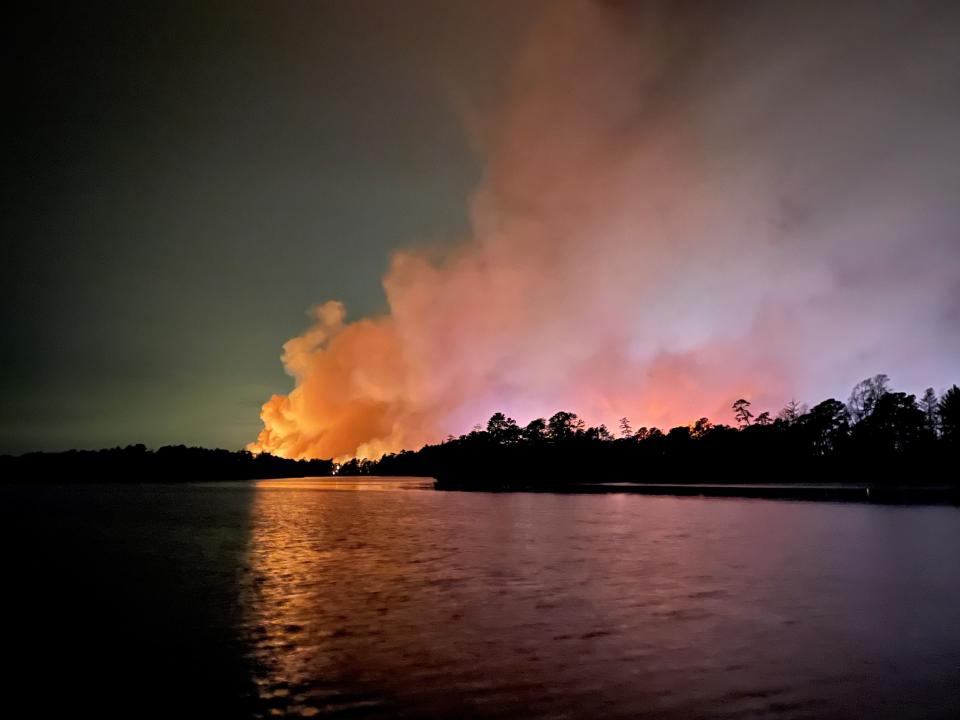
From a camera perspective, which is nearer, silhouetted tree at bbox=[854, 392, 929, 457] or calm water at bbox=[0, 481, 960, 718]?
calm water at bbox=[0, 481, 960, 718]

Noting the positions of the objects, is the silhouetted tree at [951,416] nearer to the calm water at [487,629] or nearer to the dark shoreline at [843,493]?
the dark shoreline at [843,493]

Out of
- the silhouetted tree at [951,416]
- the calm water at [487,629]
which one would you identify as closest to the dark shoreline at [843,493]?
the silhouetted tree at [951,416]

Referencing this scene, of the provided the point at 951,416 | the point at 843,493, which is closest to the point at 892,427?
the point at 951,416

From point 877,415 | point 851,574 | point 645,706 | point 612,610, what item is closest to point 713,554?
point 851,574

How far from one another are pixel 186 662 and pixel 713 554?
101ft

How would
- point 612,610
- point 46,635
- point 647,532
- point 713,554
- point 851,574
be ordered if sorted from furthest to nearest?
point 647,532, point 713,554, point 851,574, point 612,610, point 46,635

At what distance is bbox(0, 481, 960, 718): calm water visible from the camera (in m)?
13.1

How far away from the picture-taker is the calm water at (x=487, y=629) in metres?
13.1

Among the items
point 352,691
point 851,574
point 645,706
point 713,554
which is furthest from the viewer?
point 713,554

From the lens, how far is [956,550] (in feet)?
125

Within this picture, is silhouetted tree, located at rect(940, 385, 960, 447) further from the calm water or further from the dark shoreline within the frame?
the calm water

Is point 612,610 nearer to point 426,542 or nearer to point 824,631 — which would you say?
point 824,631

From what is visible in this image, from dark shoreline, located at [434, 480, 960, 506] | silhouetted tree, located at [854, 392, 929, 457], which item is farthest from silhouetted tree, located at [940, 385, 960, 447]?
dark shoreline, located at [434, 480, 960, 506]

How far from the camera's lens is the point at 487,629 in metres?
19.2
